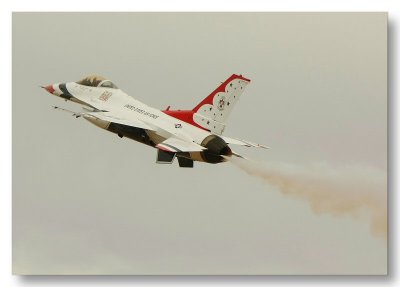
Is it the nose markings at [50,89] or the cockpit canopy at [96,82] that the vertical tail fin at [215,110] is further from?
the nose markings at [50,89]

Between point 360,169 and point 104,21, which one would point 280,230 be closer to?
point 360,169

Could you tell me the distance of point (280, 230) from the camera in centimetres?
1430

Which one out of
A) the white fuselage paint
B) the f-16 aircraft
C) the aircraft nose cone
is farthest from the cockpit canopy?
the aircraft nose cone

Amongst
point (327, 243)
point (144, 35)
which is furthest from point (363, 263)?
point (144, 35)

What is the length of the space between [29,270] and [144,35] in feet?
13.9

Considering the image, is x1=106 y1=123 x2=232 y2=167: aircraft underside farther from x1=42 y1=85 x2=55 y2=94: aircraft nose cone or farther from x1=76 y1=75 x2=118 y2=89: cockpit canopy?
x1=42 y1=85 x2=55 y2=94: aircraft nose cone

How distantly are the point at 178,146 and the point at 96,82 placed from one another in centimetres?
238

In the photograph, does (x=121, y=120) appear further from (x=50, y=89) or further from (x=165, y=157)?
(x=50, y=89)

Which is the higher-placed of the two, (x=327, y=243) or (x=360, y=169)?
(x=360, y=169)

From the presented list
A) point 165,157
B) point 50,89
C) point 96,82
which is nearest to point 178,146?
point 165,157

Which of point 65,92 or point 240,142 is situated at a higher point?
point 65,92

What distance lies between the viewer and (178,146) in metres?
14.1

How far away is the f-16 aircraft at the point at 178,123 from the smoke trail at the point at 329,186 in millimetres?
458

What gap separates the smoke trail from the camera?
1432cm
